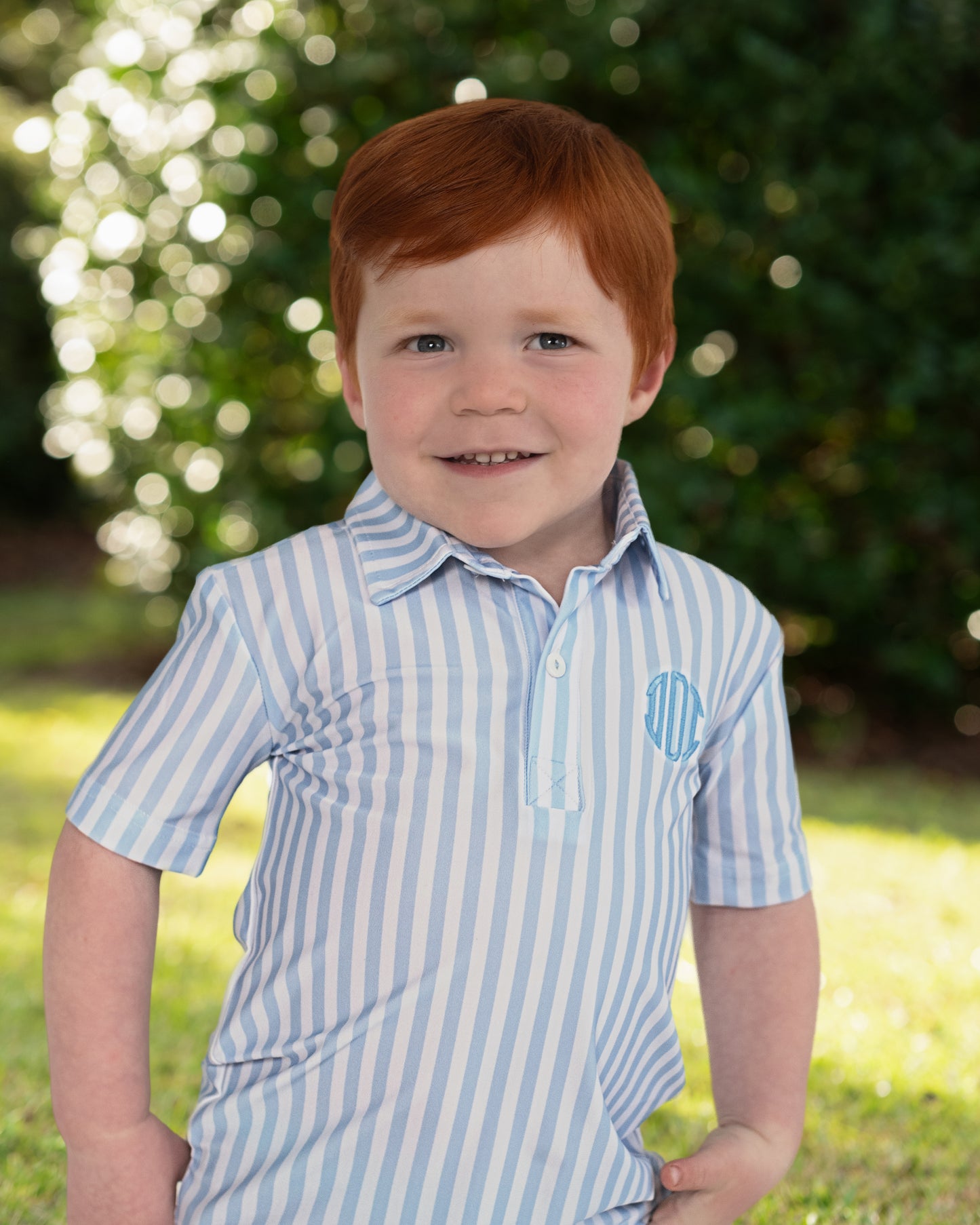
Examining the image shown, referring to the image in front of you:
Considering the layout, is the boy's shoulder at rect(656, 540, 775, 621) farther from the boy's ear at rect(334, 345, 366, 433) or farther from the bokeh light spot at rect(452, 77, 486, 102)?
the bokeh light spot at rect(452, 77, 486, 102)

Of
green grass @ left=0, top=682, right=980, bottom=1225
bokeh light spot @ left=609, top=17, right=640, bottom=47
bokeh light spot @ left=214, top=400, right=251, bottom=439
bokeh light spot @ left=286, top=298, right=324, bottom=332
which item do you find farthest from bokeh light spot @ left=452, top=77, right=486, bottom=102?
green grass @ left=0, top=682, right=980, bottom=1225

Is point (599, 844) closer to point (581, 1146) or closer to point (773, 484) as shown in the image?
point (581, 1146)

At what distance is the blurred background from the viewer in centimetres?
500

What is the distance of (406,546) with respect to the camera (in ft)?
5.00

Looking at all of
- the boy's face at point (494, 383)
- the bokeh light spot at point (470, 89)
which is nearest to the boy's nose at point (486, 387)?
the boy's face at point (494, 383)

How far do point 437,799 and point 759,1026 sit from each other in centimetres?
56

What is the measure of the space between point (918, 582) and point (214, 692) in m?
4.49

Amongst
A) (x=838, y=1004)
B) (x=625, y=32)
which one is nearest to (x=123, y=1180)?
(x=838, y=1004)

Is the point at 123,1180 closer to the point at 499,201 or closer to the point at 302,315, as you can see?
the point at 499,201

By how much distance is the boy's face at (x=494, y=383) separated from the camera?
4.80 feet

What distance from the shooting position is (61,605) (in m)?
9.09

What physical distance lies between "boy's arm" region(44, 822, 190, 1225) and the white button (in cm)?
48

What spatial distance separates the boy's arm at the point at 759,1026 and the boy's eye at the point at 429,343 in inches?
30.8

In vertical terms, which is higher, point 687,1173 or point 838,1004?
point 687,1173
